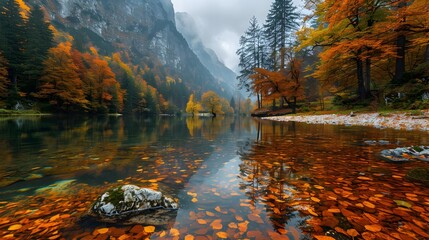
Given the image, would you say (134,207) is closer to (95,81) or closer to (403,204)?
(403,204)

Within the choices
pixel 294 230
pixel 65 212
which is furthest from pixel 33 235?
pixel 294 230

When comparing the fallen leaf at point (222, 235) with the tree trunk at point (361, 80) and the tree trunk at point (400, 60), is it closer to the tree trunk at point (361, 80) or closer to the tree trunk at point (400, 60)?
the tree trunk at point (400, 60)

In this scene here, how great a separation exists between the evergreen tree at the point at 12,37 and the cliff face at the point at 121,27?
28.7m

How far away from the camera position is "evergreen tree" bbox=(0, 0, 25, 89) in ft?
105

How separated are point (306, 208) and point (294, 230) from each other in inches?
21.0

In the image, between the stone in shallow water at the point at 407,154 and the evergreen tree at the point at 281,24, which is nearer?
the stone in shallow water at the point at 407,154

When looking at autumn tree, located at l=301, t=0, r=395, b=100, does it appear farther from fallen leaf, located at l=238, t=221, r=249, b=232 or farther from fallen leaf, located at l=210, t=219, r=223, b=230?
fallen leaf, located at l=210, t=219, r=223, b=230

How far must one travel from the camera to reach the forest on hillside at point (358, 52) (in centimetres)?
937

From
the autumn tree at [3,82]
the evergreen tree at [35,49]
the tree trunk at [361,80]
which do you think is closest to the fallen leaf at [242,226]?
the tree trunk at [361,80]

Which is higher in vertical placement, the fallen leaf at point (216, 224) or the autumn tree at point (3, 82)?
the autumn tree at point (3, 82)

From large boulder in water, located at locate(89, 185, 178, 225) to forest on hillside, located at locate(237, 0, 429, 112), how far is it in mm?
5661

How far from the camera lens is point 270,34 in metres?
34.1

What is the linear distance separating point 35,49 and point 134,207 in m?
45.4

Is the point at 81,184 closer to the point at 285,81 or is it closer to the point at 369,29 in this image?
the point at 369,29
